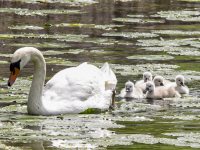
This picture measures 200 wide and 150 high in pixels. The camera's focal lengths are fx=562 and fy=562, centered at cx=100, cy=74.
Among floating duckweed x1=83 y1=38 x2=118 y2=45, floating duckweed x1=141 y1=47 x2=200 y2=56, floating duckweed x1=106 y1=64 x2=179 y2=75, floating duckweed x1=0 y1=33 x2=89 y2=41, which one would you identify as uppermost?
floating duckweed x1=0 y1=33 x2=89 y2=41

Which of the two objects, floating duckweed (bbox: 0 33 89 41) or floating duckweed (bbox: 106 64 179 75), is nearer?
floating duckweed (bbox: 106 64 179 75)

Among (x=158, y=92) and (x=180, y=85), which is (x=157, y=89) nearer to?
(x=158, y=92)

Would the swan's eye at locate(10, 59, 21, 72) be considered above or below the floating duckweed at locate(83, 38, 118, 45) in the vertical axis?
above

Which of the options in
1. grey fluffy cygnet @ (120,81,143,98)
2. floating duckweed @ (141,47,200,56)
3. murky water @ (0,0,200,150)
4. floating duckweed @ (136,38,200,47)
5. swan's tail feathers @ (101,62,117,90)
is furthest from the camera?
floating duckweed @ (136,38,200,47)

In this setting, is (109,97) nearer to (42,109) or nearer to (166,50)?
(42,109)

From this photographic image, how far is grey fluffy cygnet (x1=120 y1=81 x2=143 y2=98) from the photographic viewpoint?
9.96 m

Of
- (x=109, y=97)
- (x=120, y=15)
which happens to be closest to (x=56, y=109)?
(x=109, y=97)

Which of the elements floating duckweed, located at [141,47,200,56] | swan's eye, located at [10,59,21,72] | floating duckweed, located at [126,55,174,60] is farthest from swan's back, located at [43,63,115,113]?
floating duckweed, located at [141,47,200,56]

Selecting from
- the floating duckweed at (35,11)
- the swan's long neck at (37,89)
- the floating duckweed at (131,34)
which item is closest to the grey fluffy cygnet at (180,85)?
the swan's long neck at (37,89)

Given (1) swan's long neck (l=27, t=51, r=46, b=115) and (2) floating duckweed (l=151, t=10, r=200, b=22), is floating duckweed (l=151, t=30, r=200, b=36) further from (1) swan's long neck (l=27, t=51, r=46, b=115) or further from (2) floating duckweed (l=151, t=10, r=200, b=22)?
(1) swan's long neck (l=27, t=51, r=46, b=115)

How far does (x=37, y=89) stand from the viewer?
8.18 meters

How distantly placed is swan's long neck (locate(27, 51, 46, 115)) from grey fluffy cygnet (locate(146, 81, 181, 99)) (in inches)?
101

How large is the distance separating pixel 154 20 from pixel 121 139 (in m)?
12.9

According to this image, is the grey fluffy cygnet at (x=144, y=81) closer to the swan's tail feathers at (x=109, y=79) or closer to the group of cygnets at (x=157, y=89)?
the group of cygnets at (x=157, y=89)
